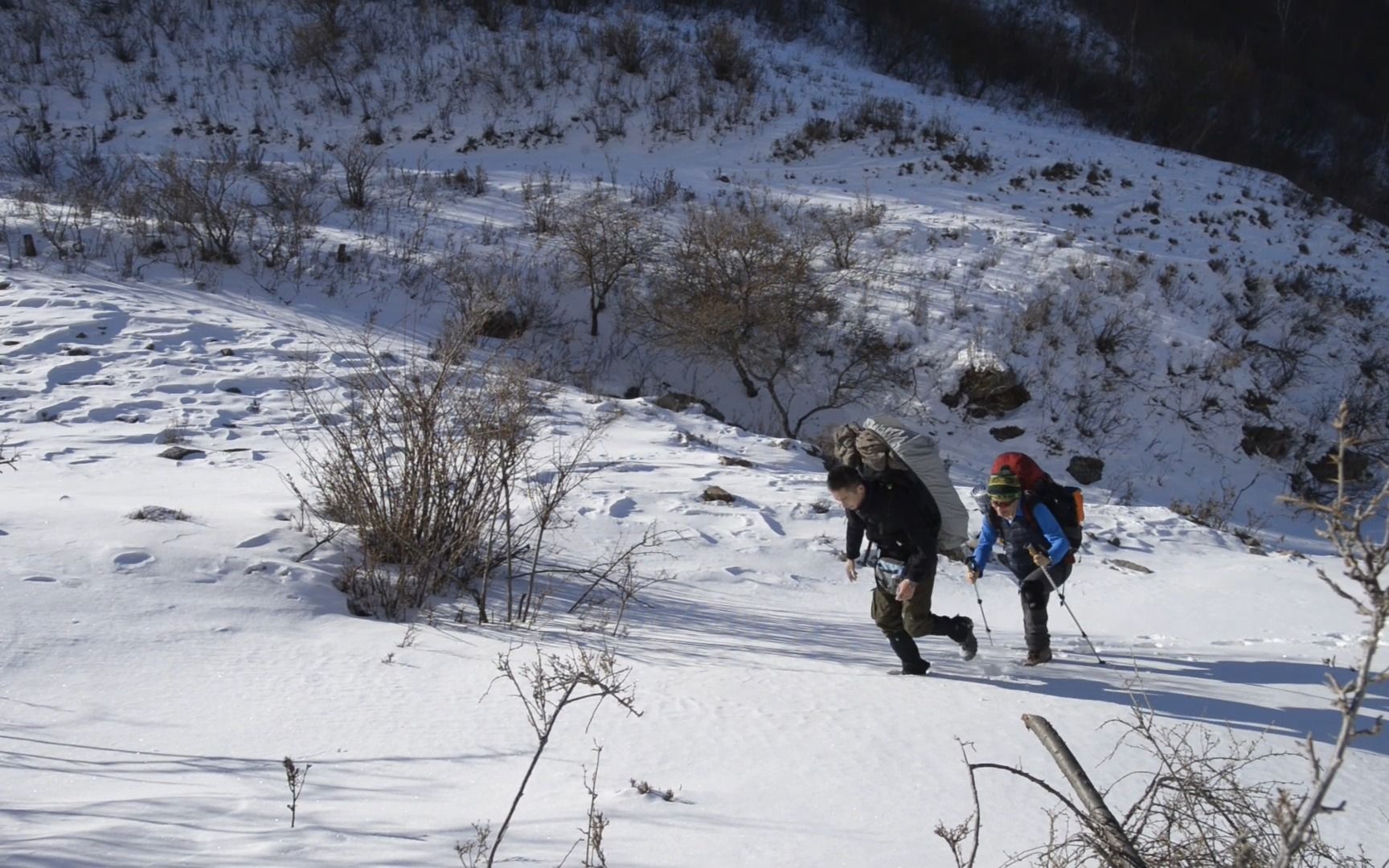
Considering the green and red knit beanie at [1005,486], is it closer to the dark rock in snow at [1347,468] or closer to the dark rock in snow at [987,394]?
the dark rock in snow at [987,394]

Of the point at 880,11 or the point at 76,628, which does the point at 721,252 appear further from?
the point at 880,11

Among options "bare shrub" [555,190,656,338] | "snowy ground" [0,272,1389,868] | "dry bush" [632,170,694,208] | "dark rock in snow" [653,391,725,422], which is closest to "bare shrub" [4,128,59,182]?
"bare shrub" [555,190,656,338]

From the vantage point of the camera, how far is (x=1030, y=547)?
185 inches

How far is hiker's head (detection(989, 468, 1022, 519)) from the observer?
4.47 m

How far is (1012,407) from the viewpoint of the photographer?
48.4 ft

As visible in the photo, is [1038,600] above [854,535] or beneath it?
beneath

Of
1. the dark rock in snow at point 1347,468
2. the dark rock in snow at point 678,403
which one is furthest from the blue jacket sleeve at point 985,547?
the dark rock in snow at point 1347,468

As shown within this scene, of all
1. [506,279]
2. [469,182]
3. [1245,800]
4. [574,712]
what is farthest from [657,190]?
[1245,800]

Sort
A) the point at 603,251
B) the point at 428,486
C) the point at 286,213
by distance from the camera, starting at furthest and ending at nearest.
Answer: the point at 286,213 < the point at 603,251 < the point at 428,486

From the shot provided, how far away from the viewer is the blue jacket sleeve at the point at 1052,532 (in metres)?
4.57

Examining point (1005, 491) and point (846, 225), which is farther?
point (846, 225)

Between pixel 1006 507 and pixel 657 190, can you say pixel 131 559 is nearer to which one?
pixel 1006 507

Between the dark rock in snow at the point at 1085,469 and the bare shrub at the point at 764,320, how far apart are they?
3.19 m

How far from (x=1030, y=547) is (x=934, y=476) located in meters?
0.94
